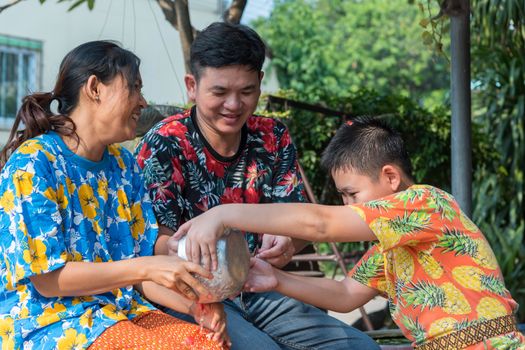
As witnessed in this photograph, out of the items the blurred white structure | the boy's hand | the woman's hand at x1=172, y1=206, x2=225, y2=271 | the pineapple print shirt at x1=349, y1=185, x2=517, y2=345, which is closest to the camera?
the woman's hand at x1=172, y1=206, x2=225, y2=271

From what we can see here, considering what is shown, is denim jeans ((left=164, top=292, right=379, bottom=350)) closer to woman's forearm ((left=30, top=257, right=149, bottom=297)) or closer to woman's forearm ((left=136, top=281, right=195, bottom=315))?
woman's forearm ((left=136, top=281, right=195, bottom=315))

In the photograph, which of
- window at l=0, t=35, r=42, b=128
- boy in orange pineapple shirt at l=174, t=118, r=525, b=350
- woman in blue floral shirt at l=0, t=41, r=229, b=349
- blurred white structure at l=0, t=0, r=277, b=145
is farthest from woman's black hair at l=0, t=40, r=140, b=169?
window at l=0, t=35, r=42, b=128

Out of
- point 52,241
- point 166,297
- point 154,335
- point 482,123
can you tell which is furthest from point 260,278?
point 482,123

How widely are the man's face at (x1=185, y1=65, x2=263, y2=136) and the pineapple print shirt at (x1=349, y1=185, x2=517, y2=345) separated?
2.65 ft

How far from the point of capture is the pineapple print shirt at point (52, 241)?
2.40 metres

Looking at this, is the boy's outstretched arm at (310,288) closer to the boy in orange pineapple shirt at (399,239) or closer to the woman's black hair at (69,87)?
the boy in orange pineapple shirt at (399,239)

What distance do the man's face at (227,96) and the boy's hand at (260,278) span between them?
0.63 m

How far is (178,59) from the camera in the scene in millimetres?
14031

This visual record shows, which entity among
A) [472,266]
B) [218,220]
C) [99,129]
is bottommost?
[472,266]

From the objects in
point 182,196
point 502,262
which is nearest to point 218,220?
point 182,196

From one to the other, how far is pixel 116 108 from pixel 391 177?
96 cm

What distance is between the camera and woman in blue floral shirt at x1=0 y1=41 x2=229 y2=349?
94.6 inches

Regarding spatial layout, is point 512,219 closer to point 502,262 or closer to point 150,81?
point 502,262

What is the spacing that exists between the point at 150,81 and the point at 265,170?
10.3m
